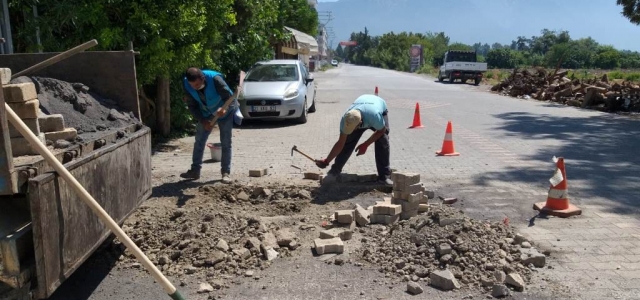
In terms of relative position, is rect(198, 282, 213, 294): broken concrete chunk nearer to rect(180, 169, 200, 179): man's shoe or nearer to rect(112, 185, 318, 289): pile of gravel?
rect(112, 185, 318, 289): pile of gravel

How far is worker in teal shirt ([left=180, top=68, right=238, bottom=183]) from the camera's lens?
6362 mm

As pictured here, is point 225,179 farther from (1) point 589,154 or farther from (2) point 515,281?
(1) point 589,154

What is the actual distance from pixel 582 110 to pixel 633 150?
27.3 feet

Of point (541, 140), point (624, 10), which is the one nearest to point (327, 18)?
point (624, 10)

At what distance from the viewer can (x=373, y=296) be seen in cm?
383

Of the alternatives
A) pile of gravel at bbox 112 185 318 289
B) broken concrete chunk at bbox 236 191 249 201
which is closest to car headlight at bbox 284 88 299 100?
broken concrete chunk at bbox 236 191 249 201

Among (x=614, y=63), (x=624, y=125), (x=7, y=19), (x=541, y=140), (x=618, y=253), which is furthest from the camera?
(x=614, y=63)

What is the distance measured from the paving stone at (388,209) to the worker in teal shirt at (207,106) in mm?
2257

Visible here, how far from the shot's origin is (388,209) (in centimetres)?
512

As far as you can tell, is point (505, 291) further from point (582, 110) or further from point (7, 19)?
point (582, 110)

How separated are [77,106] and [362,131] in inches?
135

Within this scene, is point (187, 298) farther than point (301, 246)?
No

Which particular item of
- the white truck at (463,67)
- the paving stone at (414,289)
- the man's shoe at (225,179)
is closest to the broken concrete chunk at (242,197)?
the man's shoe at (225,179)

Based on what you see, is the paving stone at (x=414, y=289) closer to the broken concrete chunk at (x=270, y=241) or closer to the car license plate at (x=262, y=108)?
the broken concrete chunk at (x=270, y=241)
